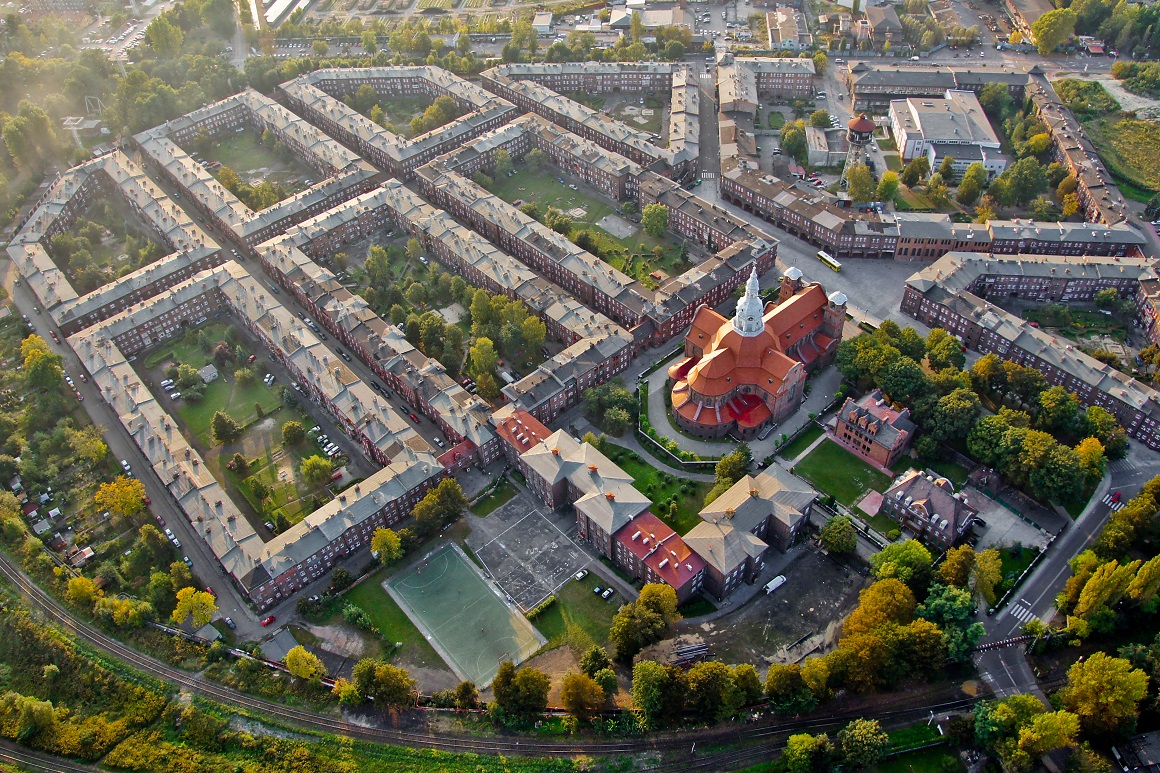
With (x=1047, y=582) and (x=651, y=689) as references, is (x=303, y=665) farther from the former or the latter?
(x=1047, y=582)

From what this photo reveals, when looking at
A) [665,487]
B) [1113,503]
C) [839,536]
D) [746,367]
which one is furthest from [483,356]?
[1113,503]

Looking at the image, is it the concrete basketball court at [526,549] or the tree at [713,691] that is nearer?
the tree at [713,691]

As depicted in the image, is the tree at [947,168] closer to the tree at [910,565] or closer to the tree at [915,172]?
the tree at [915,172]

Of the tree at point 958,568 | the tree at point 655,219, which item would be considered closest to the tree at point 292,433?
the tree at point 655,219

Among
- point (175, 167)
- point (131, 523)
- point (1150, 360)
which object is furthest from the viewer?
point (175, 167)

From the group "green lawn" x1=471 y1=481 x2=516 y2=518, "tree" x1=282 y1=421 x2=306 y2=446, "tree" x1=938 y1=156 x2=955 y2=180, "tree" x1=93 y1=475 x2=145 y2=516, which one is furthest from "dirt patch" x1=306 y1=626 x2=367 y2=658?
"tree" x1=938 y1=156 x2=955 y2=180

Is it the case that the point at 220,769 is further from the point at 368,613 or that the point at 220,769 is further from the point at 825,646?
the point at 825,646

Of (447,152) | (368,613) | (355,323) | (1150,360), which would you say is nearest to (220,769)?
(368,613)
